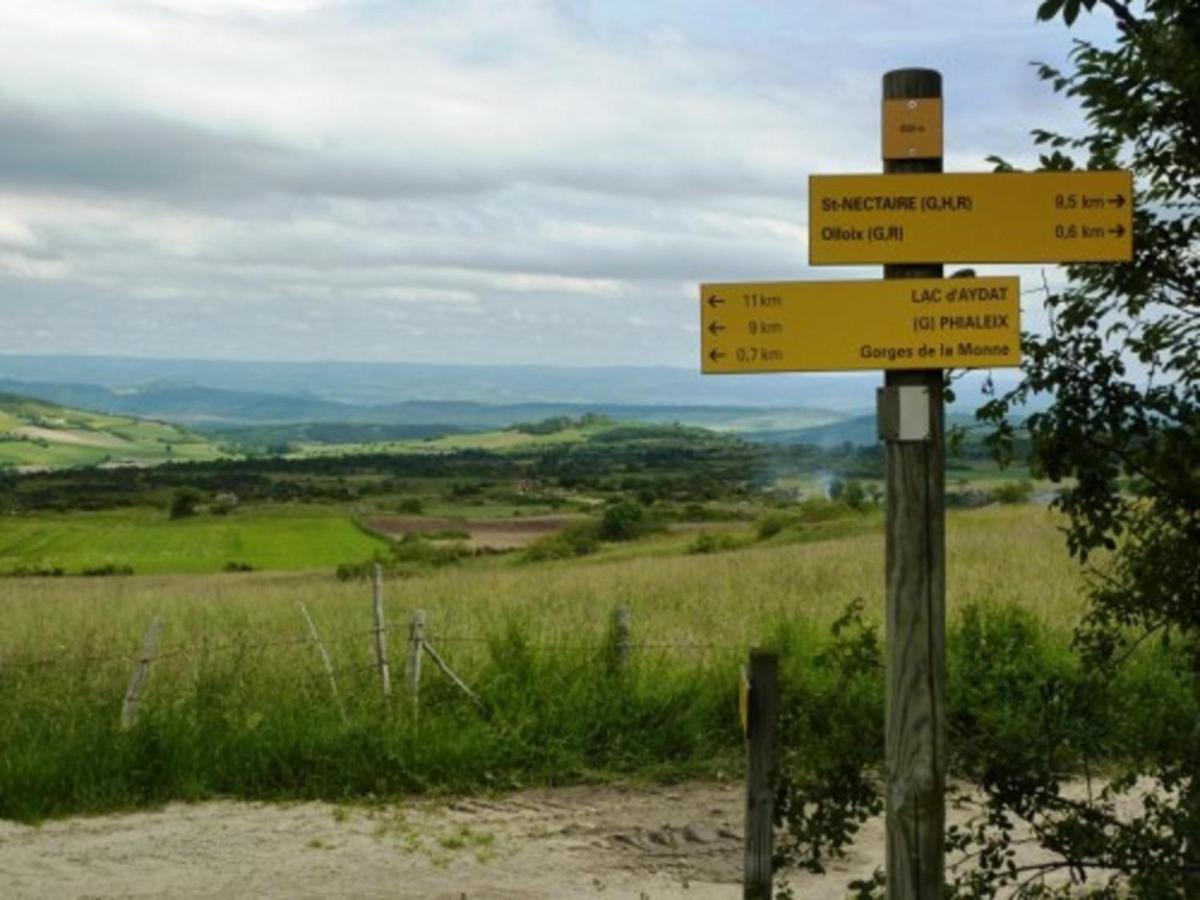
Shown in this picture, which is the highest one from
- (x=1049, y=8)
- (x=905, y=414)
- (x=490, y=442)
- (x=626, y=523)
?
(x=1049, y=8)

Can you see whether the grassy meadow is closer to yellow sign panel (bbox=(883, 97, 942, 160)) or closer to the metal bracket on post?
the metal bracket on post

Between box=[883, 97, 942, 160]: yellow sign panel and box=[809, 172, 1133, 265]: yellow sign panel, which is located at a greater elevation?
box=[883, 97, 942, 160]: yellow sign panel

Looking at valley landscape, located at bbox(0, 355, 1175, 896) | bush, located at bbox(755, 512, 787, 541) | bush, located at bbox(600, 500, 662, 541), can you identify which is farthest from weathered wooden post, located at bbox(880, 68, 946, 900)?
bush, located at bbox(600, 500, 662, 541)

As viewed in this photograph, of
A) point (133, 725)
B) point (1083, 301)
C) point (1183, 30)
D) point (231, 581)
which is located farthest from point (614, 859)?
point (231, 581)

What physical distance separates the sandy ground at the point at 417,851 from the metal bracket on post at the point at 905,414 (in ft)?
14.7

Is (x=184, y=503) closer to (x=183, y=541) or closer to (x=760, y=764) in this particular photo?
(x=183, y=541)

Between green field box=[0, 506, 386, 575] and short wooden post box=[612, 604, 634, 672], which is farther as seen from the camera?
green field box=[0, 506, 386, 575]

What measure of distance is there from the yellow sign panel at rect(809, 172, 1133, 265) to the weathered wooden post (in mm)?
85

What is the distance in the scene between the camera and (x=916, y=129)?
4059 mm

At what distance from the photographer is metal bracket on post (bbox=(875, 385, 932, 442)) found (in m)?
4.04

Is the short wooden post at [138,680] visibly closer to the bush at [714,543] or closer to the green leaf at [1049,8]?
the green leaf at [1049,8]

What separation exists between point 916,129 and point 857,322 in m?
0.61

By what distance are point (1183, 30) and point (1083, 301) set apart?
923 millimetres

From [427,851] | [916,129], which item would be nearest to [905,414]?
[916,129]
